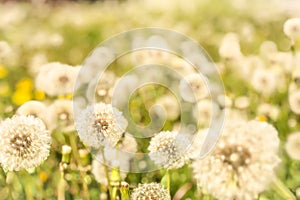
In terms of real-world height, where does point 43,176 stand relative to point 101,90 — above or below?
below

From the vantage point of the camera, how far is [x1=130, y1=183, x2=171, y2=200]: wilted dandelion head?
59.7 inches

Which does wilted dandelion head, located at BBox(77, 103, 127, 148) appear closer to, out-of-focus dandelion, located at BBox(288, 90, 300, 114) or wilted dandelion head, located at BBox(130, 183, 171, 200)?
wilted dandelion head, located at BBox(130, 183, 171, 200)

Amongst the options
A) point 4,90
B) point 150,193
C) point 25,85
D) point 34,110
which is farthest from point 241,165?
point 4,90

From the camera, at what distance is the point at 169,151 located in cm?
158

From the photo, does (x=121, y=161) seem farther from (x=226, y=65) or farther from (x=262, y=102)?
(x=226, y=65)

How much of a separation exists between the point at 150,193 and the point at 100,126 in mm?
193

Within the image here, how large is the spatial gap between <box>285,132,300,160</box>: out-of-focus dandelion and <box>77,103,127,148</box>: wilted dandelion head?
0.62 metres

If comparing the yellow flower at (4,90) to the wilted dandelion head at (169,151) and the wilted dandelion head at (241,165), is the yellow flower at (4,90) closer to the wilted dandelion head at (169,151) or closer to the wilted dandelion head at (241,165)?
the wilted dandelion head at (169,151)

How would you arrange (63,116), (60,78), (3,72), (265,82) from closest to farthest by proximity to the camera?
1. (63,116)
2. (60,78)
3. (265,82)
4. (3,72)

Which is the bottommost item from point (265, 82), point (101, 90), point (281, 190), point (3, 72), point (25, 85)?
point (281, 190)

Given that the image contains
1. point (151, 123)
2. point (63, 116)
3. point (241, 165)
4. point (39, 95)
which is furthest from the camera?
point (39, 95)

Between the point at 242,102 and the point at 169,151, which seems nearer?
the point at 169,151

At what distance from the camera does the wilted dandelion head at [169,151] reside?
158 centimetres

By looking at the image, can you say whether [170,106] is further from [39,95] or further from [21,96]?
[21,96]
